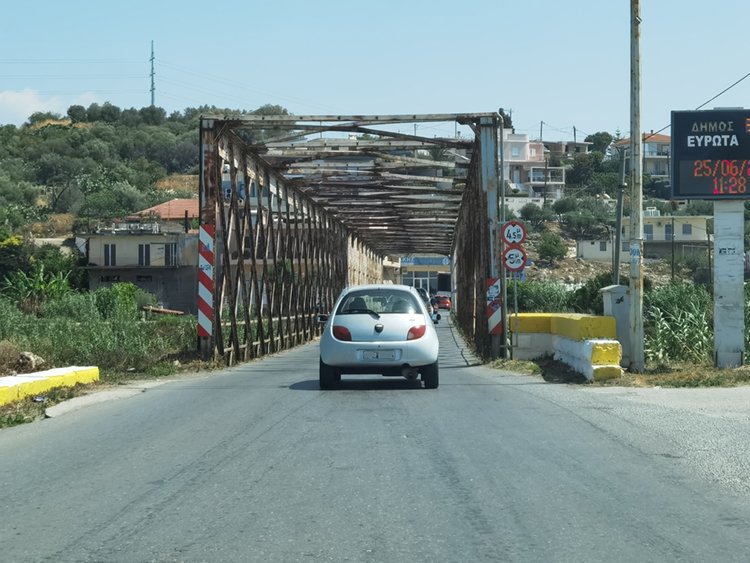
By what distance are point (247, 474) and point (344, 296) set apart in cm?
781

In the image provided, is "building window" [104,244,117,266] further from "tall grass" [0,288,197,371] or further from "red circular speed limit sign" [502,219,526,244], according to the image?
"red circular speed limit sign" [502,219,526,244]

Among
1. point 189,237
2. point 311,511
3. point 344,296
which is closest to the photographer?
point 311,511

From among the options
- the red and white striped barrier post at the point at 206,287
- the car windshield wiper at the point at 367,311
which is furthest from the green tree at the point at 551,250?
the car windshield wiper at the point at 367,311

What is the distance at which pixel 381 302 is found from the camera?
51.4 feet

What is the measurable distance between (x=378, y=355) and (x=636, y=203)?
5232mm

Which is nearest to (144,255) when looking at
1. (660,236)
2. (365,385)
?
(660,236)

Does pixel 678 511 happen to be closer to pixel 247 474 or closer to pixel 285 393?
pixel 247 474

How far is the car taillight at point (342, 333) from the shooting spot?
14766mm

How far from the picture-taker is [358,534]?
602 centimetres

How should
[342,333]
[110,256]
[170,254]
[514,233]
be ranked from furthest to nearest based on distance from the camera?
[110,256], [170,254], [514,233], [342,333]

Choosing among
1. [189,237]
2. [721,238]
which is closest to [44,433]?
[721,238]

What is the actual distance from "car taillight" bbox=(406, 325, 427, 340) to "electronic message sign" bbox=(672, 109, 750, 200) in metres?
5.03

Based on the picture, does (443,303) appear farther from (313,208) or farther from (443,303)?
(313,208)

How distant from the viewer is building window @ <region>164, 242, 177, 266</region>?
2808 inches
